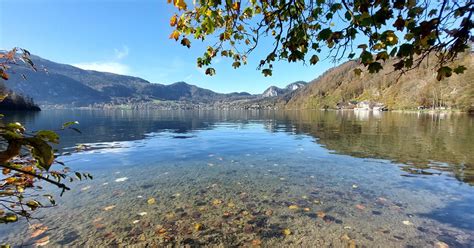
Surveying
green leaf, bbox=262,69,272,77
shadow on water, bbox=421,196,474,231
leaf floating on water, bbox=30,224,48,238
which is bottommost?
leaf floating on water, bbox=30,224,48,238

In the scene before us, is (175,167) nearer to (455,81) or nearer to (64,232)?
(64,232)

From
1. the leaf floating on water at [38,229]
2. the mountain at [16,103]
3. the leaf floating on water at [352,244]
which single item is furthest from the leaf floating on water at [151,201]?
the mountain at [16,103]

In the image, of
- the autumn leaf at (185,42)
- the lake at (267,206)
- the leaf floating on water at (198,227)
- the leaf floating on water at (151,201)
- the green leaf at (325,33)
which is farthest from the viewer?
the leaf floating on water at (151,201)

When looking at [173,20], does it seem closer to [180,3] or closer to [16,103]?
[180,3]

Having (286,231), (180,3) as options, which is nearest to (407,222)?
(286,231)

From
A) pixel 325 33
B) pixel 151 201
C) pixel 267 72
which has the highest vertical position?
pixel 325 33

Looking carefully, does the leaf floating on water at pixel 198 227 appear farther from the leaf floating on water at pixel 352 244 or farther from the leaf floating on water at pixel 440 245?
the leaf floating on water at pixel 440 245

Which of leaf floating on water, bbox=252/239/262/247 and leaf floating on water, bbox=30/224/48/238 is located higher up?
leaf floating on water, bbox=252/239/262/247

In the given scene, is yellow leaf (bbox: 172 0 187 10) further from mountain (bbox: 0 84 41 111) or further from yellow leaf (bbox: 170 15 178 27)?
mountain (bbox: 0 84 41 111)

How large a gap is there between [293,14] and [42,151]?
5.45 m

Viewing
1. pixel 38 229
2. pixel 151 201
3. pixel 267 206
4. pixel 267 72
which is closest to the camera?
pixel 267 72

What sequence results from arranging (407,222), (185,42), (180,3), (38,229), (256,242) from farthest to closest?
(407,222) → (38,229) → (256,242) → (185,42) → (180,3)

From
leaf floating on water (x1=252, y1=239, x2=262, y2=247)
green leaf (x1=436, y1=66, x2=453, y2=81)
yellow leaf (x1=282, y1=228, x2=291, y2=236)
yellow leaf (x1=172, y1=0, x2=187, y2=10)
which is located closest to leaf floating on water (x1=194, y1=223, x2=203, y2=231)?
leaf floating on water (x1=252, y1=239, x2=262, y2=247)

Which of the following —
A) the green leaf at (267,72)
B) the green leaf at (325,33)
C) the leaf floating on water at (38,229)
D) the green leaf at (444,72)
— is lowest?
the leaf floating on water at (38,229)
